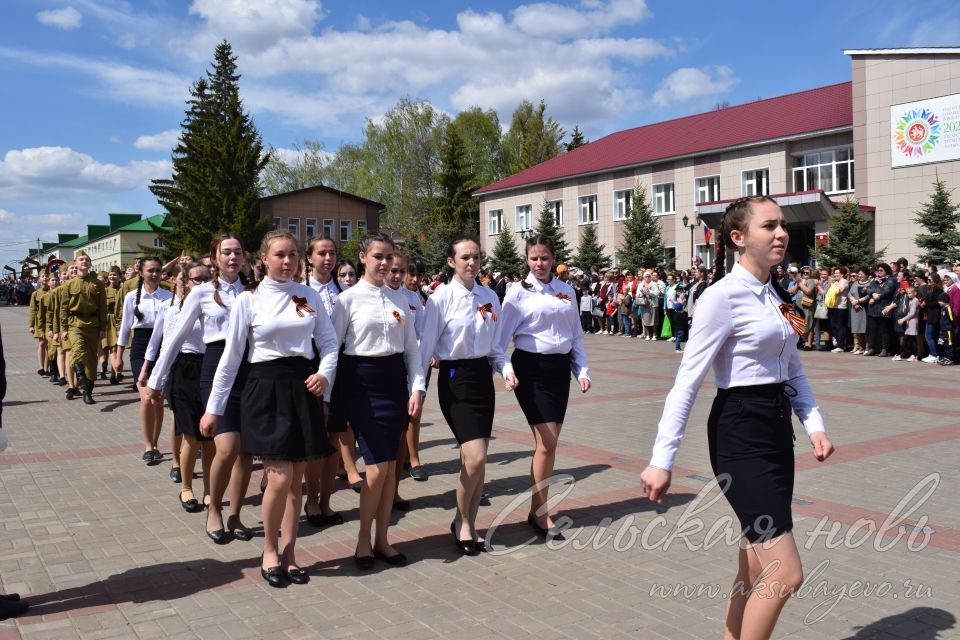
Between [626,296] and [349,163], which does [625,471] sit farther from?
[349,163]

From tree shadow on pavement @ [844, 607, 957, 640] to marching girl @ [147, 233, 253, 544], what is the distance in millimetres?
3860

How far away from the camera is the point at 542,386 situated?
577 cm

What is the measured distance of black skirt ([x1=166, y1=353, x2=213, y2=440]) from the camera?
21.0 feet

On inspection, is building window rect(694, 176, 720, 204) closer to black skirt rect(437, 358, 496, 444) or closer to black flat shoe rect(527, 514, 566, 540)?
black flat shoe rect(527, 514, 566, 540)

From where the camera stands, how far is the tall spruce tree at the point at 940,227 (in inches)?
1105

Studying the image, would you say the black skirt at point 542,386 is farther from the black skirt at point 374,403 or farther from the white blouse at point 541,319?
the black skirt at point 374,403

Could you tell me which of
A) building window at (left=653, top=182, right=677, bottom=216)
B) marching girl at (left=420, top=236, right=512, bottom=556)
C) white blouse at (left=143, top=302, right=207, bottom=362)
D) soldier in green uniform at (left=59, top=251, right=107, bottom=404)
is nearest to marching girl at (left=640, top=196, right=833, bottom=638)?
marching girl at (left=420, top=236, right=512, bottom=556)

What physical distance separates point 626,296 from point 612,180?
22192 mm

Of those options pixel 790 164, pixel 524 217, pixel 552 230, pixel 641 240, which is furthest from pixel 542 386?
pixel 524 217

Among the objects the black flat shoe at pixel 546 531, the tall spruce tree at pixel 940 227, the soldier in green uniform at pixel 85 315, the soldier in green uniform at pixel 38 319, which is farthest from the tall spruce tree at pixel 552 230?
the black flat shoe at pixel 546 531

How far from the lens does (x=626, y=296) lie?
2527cm

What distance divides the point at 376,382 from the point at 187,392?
2182 mm

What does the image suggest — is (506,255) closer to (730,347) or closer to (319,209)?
(319,209)

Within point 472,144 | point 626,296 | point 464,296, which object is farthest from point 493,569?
point 472,144
